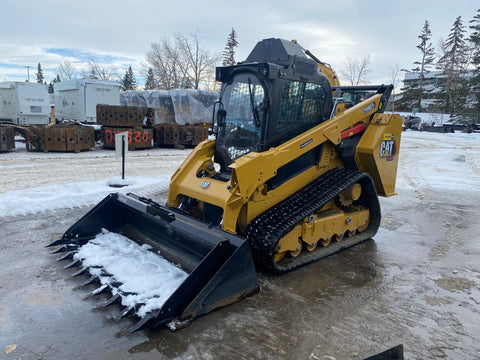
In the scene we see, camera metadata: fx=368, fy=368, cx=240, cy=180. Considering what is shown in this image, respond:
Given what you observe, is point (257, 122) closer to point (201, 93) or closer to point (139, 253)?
point (139, 253)

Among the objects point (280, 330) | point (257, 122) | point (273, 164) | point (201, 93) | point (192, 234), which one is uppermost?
point (201, 93)

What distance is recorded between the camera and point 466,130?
34.0 m

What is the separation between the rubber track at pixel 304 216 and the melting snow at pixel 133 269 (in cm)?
89

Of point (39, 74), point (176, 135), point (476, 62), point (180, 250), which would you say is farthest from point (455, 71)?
point (39, 74)

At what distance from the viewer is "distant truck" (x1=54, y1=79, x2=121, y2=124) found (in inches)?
738

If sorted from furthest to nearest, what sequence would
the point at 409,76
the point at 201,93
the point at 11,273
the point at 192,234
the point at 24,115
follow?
the point at 409,76
the point at 201,93
the point at 24,115
the point at 11,273
the point at 192,234

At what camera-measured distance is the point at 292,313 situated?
3.47 m

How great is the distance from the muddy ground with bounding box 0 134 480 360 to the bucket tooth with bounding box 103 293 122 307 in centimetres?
9

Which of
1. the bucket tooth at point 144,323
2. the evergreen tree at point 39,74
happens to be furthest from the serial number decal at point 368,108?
the evergreen tree at point 39,74

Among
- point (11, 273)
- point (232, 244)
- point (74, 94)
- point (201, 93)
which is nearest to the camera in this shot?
point (232, 244)

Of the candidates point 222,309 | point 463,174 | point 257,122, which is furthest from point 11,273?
point 463,174

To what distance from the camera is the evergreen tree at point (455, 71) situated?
4630 cm

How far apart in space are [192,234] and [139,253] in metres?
0.83

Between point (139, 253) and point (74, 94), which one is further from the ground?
point (74, 94)
